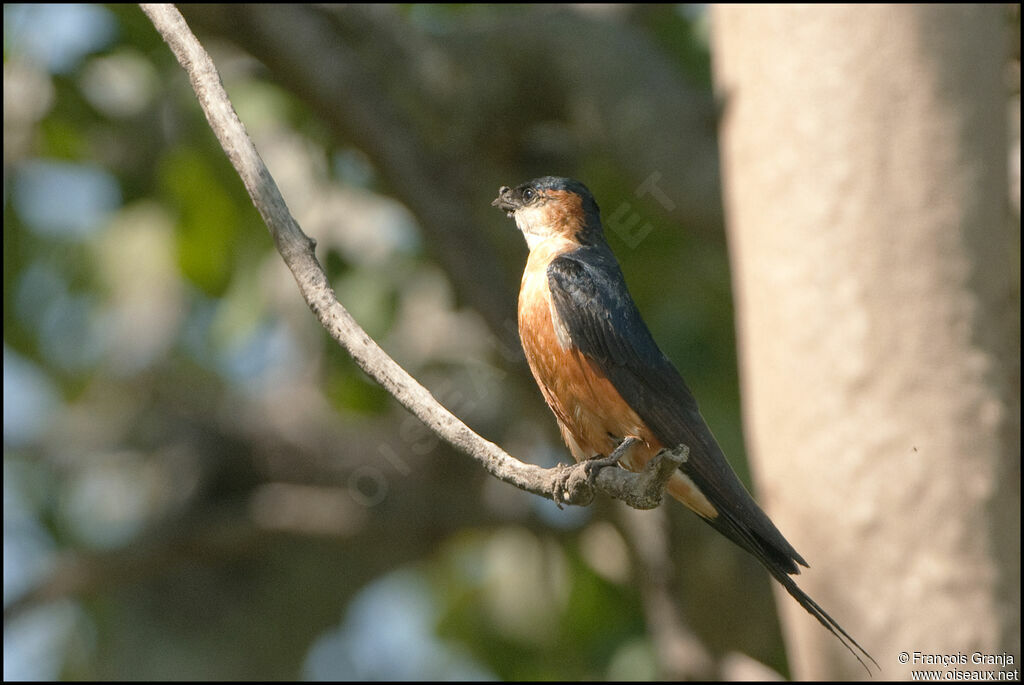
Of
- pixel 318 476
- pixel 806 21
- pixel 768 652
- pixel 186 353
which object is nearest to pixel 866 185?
pixel 806 21

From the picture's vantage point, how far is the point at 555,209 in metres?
4.15

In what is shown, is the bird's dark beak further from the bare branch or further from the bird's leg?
the bird's leg

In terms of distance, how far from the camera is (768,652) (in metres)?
7.58

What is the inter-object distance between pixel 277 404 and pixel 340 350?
3.28 metres

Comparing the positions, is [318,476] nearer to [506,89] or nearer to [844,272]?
[506,89]

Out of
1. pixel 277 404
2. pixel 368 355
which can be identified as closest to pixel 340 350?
pixel 277 404

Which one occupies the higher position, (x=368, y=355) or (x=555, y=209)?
(x=368, y=355)

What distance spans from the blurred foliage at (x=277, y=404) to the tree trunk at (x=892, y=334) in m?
0.99

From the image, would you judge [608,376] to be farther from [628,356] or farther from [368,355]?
[368,355]

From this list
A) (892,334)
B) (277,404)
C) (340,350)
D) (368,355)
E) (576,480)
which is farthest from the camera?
(277,404)

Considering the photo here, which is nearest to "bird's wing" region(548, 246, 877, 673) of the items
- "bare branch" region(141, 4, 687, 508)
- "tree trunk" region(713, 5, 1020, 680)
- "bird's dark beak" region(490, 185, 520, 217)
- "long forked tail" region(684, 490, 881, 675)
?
"long forked tail" region(684, 490, 881, 675)

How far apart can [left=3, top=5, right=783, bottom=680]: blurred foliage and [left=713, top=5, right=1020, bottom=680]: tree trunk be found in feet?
3.24

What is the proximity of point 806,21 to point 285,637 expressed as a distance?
6.52m

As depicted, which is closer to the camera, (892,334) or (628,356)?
(628,356)
